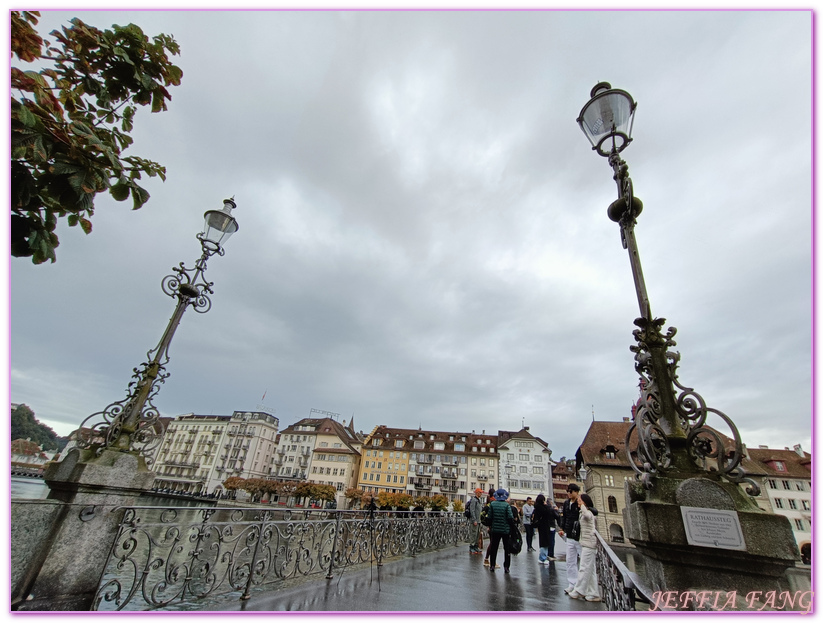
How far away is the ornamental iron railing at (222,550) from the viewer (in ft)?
12.9

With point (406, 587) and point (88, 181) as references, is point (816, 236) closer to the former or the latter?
point (88, 181)

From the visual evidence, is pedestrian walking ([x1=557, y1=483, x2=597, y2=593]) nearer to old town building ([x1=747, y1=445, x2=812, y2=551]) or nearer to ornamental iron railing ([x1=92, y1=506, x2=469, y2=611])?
ornamental iron railing ([x1=92, y1=506, x2=469, y2=611])

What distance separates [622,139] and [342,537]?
7.49 metres

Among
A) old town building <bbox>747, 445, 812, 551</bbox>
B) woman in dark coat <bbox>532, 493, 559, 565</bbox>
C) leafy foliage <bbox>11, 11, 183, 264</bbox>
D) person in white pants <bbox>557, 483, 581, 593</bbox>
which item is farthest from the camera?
old town building <bbox>747, 445, 812, 551</bbox>

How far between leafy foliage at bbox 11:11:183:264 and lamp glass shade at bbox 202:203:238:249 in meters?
2.65

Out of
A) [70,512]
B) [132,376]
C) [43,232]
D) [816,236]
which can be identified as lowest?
[70,512]

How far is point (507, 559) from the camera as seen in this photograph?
26.3 feet

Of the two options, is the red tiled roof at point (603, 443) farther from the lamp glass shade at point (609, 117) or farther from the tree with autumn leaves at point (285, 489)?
the lamp glass shade at point (609, 117)

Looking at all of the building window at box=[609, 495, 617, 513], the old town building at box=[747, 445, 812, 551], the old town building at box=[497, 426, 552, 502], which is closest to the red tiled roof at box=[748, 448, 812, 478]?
the old town building at box=[747, 445, 812, 551]

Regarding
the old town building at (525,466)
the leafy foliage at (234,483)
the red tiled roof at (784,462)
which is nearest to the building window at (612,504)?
the red tiled roof at (784,462)

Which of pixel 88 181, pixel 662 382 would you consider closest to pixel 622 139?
pixel 662 382

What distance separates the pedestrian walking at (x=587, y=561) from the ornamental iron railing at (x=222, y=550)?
375cm

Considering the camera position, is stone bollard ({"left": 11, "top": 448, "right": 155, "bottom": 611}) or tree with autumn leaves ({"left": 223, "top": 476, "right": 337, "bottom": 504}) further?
tree with autumn leaves ({"left": 223, "top": 476, "right": 337, "bottom": 504})

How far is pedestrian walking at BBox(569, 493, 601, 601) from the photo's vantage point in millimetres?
6016
